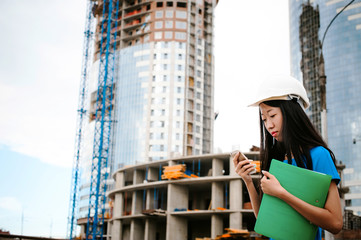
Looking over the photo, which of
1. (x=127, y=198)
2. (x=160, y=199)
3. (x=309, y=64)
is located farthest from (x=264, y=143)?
(x=309, y=64)

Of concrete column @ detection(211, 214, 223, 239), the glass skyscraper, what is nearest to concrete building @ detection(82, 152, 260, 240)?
concrete column @ detection(211, 214, 223, 239)

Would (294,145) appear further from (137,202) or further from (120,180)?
(120,180)

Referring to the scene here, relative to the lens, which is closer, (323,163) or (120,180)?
(323,163)

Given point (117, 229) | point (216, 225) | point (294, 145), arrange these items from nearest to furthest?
point (294, 145) → point (216, 225) → point (117, 229)

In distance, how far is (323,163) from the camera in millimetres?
2377

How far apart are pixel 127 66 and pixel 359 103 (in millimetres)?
47975

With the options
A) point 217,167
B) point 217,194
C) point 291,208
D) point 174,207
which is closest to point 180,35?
point 217,167

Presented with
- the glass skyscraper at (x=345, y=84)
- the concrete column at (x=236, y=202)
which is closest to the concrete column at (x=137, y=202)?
the concrete column at (x=236, y=202)

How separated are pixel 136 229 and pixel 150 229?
8.14 feet

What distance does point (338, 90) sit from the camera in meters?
84.9

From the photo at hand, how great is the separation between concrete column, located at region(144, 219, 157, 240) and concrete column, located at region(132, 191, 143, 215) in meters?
2.98

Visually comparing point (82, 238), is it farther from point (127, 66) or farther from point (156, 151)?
point (127, 66)

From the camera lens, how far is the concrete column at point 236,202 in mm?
37016

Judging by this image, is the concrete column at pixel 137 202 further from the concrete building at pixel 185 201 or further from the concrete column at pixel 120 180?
the concrete column at pixel 120 180
